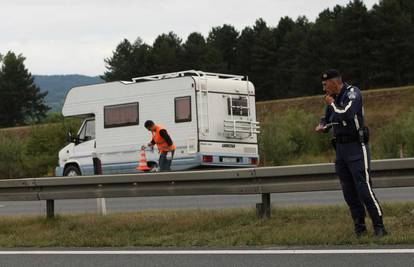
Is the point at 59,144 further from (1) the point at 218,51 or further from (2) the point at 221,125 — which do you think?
(1) the point at 218,51

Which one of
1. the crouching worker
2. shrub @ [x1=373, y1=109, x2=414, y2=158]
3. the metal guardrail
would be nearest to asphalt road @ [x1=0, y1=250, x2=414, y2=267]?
the metal guardrail

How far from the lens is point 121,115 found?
20.4 meters

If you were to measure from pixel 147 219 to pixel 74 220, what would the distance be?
1.09 metres

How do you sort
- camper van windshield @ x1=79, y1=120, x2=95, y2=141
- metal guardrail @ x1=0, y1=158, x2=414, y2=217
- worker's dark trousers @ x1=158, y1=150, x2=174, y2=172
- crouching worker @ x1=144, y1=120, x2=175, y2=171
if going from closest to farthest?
1. metal guardrail @ x1=0, y1=158, x2=414, y2=217
2. worker's dark trousers @ x1=158, y1=150, x2=174, y2=172
3. crouching worker @ x1=144, y1=120, x2=175, y2=171
4. camper van windshield @ x1=79, y1=120, x2=95, y2=141

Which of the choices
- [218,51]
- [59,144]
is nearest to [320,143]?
[59,144]

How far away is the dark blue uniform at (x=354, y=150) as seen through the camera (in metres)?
7.37

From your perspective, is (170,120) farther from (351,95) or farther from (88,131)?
(351,95)

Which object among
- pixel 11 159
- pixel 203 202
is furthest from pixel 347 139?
pixel 11 159

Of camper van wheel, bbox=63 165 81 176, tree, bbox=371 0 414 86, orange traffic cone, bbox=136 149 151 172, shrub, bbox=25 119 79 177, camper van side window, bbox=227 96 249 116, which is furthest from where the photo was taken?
tree, bbox=371 0 414 86

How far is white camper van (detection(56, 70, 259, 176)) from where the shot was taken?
19.1 meters

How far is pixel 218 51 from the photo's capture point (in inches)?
3765

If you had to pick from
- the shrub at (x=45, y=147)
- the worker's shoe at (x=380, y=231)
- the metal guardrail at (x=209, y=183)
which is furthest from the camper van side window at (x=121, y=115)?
the shrub at (x=45, y=147)

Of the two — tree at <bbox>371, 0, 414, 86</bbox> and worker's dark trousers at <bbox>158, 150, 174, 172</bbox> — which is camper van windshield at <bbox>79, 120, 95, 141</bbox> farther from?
tree at <bbox>371, 0, 414, 86</bbox>

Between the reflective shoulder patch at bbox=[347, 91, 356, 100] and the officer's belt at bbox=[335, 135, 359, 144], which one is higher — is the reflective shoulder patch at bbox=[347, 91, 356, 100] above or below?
above
